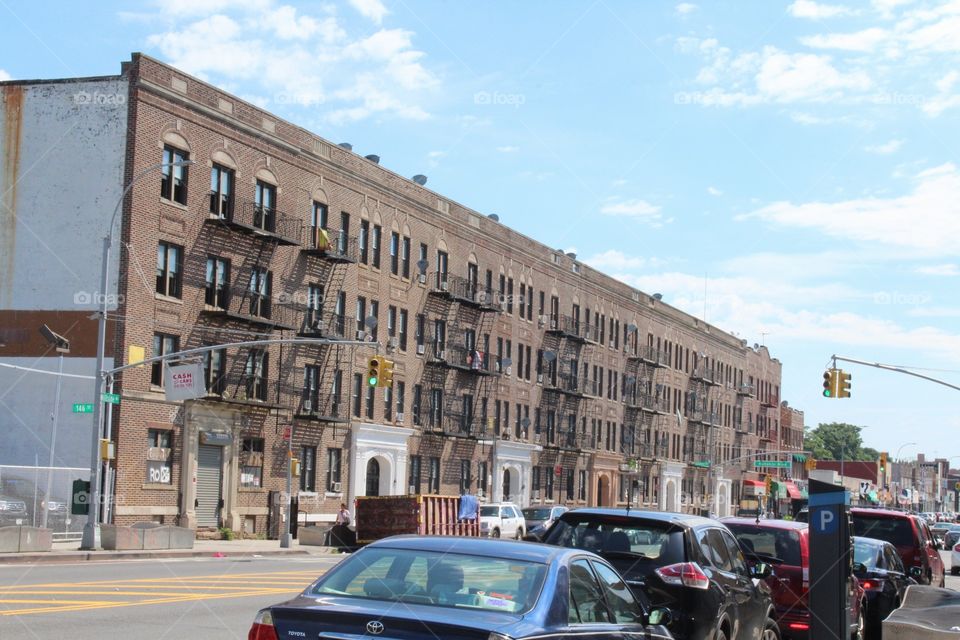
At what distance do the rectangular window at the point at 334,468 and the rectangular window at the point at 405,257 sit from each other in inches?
369

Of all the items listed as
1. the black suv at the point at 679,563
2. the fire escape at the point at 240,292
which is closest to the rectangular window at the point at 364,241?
the fire escape at the point at 240,292

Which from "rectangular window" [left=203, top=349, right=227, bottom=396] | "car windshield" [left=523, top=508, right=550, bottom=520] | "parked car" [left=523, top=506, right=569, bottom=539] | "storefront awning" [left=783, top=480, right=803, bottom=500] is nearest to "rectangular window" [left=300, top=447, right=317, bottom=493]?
"rectangular window" [left=203, top=349, right=227, bottom=396]

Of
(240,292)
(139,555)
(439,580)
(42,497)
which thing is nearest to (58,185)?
(240,292)

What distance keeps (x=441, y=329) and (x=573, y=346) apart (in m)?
16.2

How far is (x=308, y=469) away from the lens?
48406mm

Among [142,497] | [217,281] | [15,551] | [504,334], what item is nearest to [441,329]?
[504,334]

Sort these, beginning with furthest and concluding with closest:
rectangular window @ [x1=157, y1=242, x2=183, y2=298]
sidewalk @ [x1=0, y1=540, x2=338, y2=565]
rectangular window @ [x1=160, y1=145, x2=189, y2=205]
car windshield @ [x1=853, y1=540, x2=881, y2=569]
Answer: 1. rectangular window @ [x1=160, y1=145, x2=189, y2=205]
2. rectangular window @ [x1=157, y1=242, x2=183, y2=298]
3. sidewalk @ [x1=0, y1=540, x2=338, y2=565]
4. car windshield @ [x1=853, y1=540, x2=881, y2=569]

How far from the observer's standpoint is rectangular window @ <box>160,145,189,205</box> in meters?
40.9

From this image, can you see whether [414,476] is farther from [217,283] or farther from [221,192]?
[221,192]

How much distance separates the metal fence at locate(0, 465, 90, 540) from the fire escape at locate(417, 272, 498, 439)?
70.8 ft

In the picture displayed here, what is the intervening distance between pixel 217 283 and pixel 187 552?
12.3 metres

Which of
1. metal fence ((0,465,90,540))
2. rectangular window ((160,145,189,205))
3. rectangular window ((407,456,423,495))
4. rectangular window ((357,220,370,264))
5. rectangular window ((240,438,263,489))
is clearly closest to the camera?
metal fence ((0,465,90,540))

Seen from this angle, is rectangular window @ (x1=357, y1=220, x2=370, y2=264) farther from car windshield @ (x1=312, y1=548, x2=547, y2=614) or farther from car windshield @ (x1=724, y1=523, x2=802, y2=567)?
car windshield @ (x1=312, y1=548, x2=547, y2=614)

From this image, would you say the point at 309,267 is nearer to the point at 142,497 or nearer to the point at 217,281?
the point at 217,281
